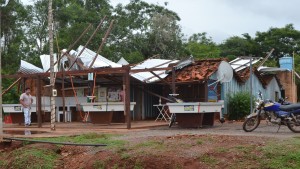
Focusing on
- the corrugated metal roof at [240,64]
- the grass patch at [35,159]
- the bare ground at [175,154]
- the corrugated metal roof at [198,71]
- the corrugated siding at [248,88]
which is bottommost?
the grass patch at [35,159]

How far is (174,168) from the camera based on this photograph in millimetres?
8070

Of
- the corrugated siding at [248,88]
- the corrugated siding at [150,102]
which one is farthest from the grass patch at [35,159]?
the corrugated siding at [248,88]

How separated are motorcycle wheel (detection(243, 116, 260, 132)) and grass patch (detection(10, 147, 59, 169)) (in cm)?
580

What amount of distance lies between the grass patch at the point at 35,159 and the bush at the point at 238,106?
39.5ft

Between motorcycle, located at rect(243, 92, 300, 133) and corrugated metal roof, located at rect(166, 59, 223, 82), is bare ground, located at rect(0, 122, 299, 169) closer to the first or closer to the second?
motorcycle, located at rect(243, 92, 300, 133)

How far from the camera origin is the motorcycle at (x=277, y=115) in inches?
511

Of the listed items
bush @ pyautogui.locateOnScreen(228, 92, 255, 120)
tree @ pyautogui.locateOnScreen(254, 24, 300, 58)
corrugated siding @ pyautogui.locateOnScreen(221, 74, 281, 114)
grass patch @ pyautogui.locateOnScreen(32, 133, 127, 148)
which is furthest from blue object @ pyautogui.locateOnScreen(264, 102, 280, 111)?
tree @ pyautogui.locateOnScreen(254, 24, 300, 58)

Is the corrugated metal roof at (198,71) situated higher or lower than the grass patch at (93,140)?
higher

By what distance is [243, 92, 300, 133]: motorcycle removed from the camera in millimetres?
12984

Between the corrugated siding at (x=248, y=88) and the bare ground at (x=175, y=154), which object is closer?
the bare ground at (x=175, y=154)

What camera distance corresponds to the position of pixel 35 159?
998cm

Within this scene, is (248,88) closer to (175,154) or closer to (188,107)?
(188,107)

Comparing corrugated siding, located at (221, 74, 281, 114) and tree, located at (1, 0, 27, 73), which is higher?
tree, located at (1, 0, 27, 73)

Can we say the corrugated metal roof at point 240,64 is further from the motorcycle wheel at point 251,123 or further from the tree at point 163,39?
the tree at point 163,39
